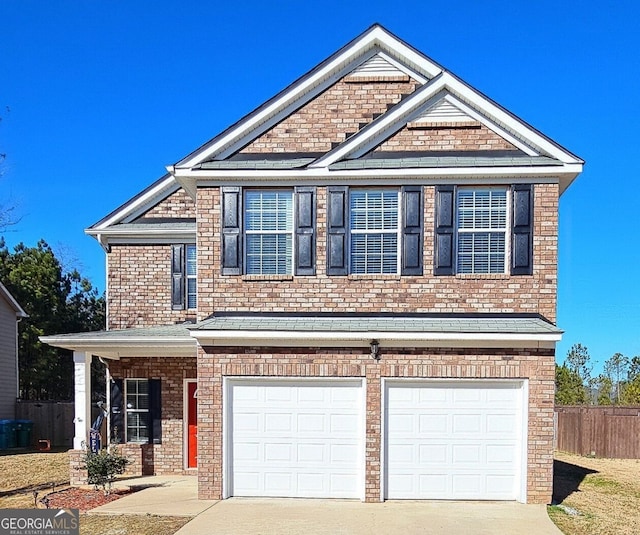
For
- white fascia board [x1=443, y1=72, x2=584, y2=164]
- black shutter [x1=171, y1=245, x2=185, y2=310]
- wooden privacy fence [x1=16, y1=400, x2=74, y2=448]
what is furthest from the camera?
wooden privacy fence [x1=16, y1=400, x2=74, y2=448]

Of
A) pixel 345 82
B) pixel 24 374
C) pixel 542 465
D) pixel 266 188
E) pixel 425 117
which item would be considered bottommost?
pixel 24 374

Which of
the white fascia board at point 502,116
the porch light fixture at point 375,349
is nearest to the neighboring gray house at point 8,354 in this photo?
the porch light fixture at point 375,349

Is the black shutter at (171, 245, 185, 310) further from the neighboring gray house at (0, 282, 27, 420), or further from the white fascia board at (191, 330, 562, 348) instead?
the neighboring gray house at (0, 282, 27, 420)

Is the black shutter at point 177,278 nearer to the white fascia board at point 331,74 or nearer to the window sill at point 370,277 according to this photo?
the white fascia board at point 331,74

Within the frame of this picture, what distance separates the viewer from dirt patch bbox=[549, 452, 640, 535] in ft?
29.5

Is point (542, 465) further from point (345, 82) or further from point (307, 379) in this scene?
point (345, 82)

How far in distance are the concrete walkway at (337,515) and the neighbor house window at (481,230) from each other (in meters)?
4.15

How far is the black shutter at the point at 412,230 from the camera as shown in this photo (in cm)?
1026

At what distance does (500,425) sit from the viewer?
997cm

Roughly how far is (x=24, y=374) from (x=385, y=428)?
2442 centimetres

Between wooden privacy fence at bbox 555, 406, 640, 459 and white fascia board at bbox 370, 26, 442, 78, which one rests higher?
white fascia board at bbox 370, 26, 442, 78

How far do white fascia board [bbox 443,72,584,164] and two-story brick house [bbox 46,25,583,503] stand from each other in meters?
0.03

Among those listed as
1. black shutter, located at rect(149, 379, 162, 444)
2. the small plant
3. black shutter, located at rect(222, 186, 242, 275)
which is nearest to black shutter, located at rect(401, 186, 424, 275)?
black shutter, located at rect(222, 186, 242, 275)

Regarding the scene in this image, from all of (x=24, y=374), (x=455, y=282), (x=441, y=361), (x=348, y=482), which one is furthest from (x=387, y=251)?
(x=24, y=374)
